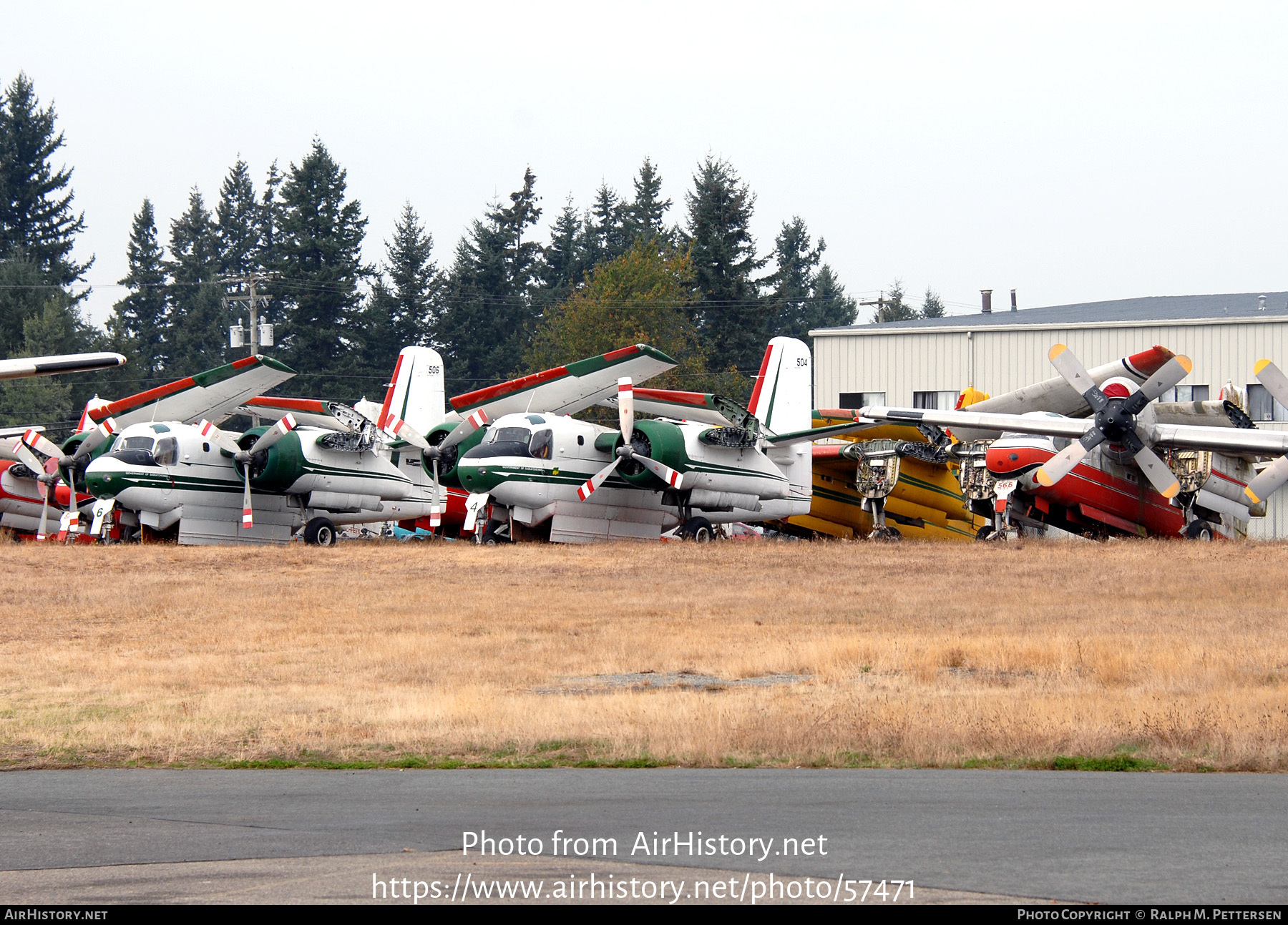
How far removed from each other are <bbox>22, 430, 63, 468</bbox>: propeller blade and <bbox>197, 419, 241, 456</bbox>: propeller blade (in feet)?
13.5

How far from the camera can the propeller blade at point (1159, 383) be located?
32.0 meters

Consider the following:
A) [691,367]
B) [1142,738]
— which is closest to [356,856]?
[1142,738]

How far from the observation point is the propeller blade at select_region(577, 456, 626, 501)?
34625 mm

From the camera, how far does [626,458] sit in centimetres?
3516

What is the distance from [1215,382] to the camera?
48219 millimetres

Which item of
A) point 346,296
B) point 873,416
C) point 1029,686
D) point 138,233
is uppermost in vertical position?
point 138,233

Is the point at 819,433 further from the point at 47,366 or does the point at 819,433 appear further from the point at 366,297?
the point at 366,297

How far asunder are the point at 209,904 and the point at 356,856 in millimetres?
1024

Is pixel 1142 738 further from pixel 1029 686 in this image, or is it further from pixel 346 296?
pixel 346 296

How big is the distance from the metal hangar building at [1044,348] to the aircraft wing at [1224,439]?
48.9 feet

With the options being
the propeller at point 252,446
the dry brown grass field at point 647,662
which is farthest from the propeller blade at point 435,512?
the dry brown grass field at point 647,662

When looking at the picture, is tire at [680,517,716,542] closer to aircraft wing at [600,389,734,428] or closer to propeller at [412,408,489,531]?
aircraft wing at [600,389,734,428]

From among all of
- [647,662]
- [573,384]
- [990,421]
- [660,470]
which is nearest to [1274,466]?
[990,421]

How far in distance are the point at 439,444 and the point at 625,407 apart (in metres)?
6.45
